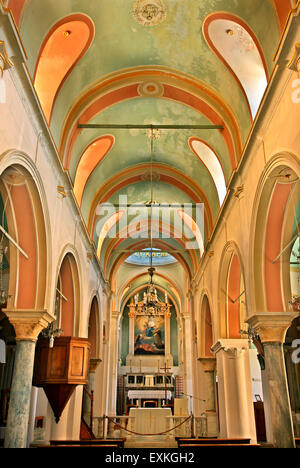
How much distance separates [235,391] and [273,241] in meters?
4.78

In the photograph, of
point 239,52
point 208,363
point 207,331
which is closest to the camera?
point 239,52

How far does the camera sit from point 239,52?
327 inches

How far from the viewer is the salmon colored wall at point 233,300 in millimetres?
11359

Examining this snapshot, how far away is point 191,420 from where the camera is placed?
15.2 meters

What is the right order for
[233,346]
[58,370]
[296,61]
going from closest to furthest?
[296,61], [58,370], [233,346]

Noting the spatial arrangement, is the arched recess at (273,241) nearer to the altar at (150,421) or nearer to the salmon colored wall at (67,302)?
the salmon colored wall at (67,302)

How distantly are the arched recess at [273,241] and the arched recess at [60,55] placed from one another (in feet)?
14.4

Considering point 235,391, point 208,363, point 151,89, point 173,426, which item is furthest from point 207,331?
point 151,89

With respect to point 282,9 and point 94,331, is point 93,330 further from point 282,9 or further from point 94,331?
point 282,9

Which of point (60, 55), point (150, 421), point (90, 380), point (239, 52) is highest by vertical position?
point (239, 52)

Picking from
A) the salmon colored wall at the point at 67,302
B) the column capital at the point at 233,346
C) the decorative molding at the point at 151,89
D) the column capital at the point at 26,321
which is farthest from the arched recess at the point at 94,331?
the decorative molding at the point at 151,89

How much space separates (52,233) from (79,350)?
3025 mm

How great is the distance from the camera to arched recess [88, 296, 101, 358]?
15.3 metres

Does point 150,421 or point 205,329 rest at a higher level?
point 205,329
